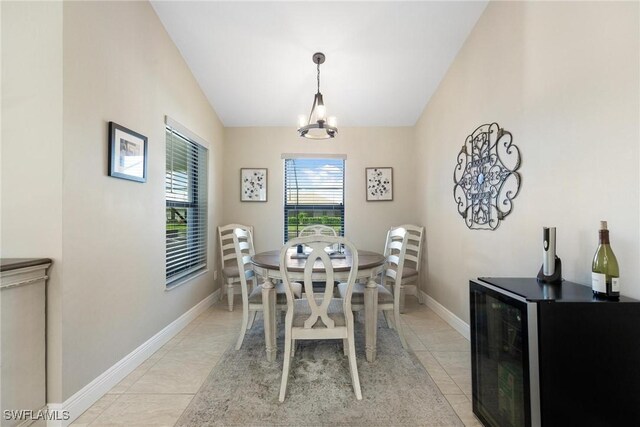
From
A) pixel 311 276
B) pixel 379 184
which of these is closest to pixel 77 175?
pixel 311 276

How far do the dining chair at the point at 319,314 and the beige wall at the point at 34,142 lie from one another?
49.6 inches

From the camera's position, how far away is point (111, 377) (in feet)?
6.19

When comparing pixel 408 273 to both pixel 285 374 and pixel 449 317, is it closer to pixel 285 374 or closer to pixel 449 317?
pixel 449 317

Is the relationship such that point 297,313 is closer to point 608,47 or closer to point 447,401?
point 447,401

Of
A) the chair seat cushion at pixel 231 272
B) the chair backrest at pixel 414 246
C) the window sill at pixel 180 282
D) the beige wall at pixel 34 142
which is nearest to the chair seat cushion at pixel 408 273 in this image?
the chair backrest at pixel 414 246

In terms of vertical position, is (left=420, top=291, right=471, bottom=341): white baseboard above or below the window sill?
below

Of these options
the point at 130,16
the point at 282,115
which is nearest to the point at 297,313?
the point at 130,16

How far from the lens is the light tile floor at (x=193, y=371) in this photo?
1.64m

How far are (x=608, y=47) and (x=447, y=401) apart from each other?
2.10m

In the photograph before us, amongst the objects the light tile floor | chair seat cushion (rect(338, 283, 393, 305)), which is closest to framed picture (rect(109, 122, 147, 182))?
Answer: the light tile floor

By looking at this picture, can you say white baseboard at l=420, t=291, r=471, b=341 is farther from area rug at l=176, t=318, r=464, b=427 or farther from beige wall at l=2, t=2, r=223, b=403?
beige wall at l=2, t=2, r=223, b=403

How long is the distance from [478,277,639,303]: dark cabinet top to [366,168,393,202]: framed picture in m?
2.57

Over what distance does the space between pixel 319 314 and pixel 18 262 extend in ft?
5.35

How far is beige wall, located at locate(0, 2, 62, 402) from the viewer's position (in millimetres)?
1549
